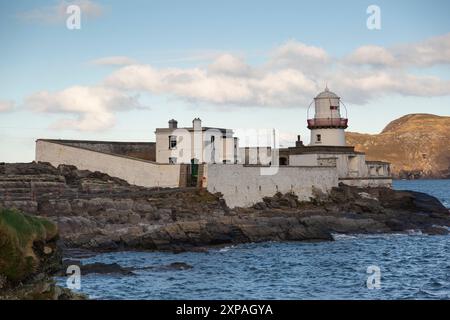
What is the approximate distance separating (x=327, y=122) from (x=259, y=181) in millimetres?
13327

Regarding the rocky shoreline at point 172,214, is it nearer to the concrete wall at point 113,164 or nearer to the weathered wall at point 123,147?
the concrete wall at point 113,164

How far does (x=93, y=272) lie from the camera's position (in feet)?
102

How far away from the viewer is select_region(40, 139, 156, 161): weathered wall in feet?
183

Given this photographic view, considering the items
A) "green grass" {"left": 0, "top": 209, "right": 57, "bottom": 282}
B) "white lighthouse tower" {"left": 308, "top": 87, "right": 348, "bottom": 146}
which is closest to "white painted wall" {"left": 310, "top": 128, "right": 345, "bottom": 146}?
"white lighthouse tower" {"left": 308, "top": 87, "right": 348, "bottom": 146}

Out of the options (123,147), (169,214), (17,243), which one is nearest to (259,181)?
(169,214)

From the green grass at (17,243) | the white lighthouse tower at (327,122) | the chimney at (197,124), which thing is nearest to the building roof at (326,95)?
the white lighthouse tower at (327,122)

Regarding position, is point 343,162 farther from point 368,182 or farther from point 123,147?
point 123,147

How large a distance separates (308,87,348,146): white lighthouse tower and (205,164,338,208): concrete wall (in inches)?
248

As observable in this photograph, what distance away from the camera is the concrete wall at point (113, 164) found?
50.7m

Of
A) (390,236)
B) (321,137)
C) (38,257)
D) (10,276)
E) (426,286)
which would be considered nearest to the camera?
(10,276)
